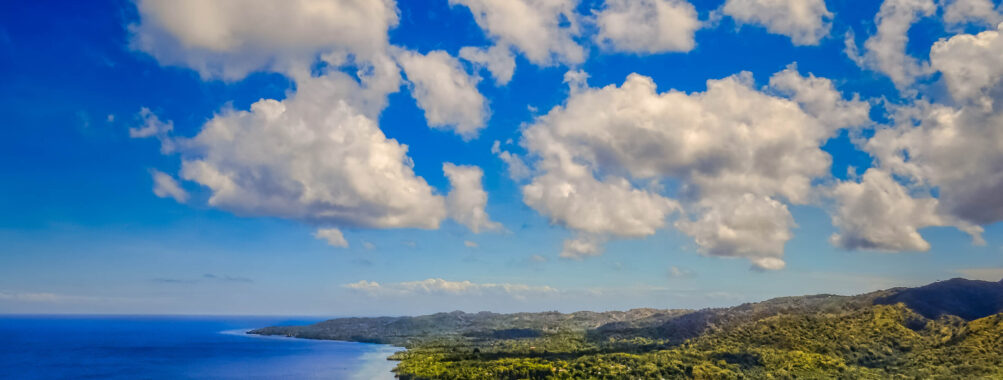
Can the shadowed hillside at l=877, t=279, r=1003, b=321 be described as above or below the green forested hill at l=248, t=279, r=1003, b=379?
Result: above

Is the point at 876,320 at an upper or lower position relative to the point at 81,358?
upper

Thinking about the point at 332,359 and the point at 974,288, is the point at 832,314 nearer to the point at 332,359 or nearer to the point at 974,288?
the point at 974,288

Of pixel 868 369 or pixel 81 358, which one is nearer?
pixel 868 369

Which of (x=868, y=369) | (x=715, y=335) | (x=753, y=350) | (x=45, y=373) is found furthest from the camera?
(x=715, y=335)

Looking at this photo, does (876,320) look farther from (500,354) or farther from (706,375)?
(500,354)

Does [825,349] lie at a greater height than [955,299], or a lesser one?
lesser

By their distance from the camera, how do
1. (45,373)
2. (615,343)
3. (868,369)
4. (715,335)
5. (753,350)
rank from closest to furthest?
1. (868,369)
2. (753,350)
3. (45,373)
4. (715,335)
5. (615,343)

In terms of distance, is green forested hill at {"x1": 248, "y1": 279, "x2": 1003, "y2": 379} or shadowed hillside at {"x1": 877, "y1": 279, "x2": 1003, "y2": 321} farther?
shadowed hillside at {"x1": 877, "y1": 279, "x2": 1003, "y2": 321}

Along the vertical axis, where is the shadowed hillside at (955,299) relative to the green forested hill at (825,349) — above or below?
above

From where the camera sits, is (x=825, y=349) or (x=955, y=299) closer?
(x=825, y=349)

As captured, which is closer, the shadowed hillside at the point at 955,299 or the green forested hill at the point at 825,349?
the green forested hill at the point at 825,349

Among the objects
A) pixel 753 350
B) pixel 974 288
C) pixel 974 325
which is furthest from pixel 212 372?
pixel 974 288
